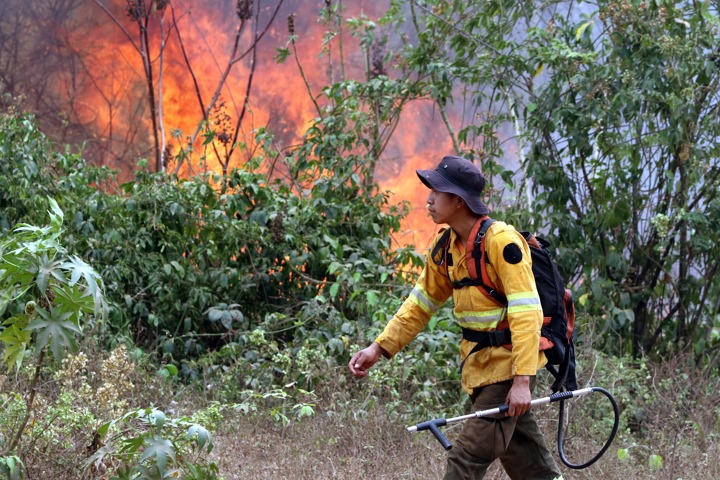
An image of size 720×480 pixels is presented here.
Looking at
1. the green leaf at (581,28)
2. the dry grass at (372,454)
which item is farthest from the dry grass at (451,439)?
the green leaf at (581,28)

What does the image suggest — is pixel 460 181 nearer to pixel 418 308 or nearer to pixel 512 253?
pixel 512 253

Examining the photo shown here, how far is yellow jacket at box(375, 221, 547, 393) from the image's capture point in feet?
12.0

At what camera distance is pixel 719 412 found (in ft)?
18.8

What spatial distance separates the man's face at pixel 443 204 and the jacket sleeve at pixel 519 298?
0.25m

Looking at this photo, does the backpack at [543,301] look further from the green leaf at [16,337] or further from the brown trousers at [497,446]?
the green leaf at [16,337]

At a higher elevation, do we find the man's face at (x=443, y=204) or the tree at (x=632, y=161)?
the tree at (x=632, y=161)

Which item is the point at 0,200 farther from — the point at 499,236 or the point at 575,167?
the point at 499,236

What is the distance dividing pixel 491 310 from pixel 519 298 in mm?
193

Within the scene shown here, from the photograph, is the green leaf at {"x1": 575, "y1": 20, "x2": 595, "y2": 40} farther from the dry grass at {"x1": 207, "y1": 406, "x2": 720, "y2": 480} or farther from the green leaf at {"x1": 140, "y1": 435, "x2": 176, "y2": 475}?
the green leaf at {"x1": 140, "y1": 435, "x2": 176, "y2": 475}

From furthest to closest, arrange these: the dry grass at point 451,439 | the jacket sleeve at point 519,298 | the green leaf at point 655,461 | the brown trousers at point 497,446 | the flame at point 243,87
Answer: the flame at point 243,87
the dry grass at point 451,439
the green leaf at point 655,461
the brown trousers at point 497,446
the jacket sleeve at point 519,298

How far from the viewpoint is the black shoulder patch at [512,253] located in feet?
12.1

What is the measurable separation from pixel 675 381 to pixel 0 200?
5223mm

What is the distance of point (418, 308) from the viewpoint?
4188mm

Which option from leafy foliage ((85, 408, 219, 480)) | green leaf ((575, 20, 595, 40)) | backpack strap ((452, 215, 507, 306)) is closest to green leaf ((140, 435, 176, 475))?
leafy foliage ((85, 408, 219, 480))
